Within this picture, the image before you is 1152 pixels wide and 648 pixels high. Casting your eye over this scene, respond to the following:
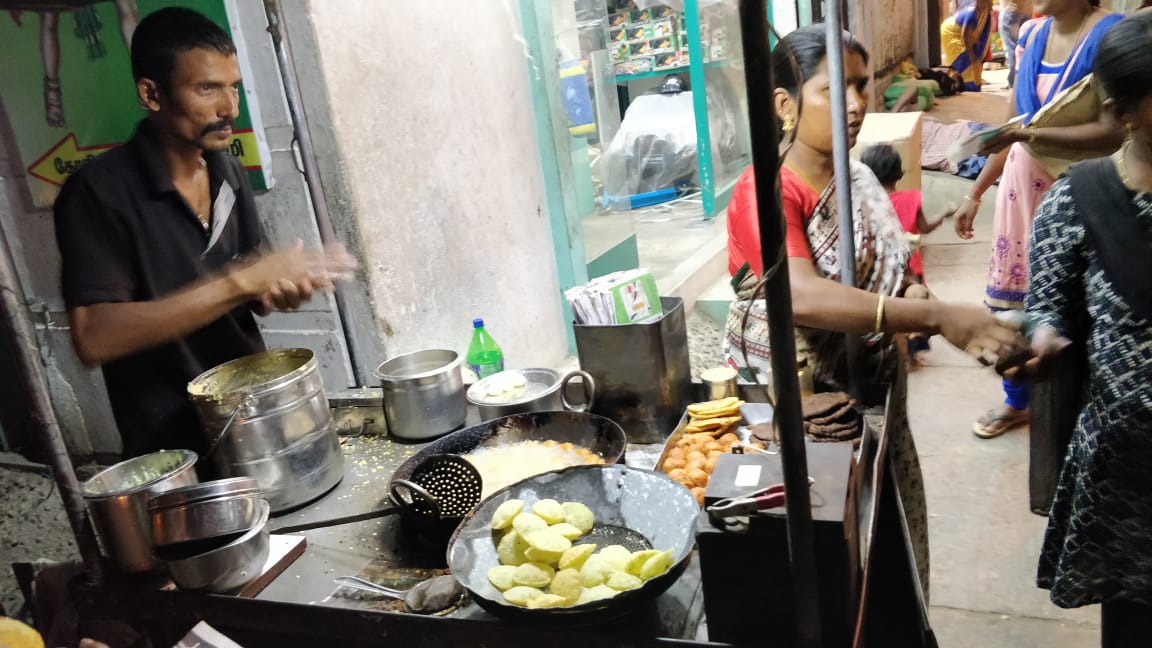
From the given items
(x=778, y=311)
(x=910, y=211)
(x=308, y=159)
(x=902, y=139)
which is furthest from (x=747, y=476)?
(x=902, y=139)

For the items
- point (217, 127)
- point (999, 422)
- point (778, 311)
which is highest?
point (217, 127)

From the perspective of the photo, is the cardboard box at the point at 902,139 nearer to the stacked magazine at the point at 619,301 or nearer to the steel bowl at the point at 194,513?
the stacked magazine at the point at 619,301

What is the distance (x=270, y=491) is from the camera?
2.00 m

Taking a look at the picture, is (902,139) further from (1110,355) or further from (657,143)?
(1110,355)

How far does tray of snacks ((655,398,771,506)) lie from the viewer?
71.9 inches

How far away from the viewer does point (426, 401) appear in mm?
2275

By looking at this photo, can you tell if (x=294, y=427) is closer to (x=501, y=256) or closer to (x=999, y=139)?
(x=501, y=256)

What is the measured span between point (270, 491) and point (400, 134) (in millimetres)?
1807

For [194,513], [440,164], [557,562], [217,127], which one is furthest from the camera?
[440,164]

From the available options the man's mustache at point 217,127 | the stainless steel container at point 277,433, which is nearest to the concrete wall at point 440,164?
the man's mustache at point 217,127

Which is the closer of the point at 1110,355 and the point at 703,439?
the point at 1110,355

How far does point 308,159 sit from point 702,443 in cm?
190

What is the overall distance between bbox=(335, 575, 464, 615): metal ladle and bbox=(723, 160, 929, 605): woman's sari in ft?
3.47

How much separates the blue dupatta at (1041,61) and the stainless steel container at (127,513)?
355cm
